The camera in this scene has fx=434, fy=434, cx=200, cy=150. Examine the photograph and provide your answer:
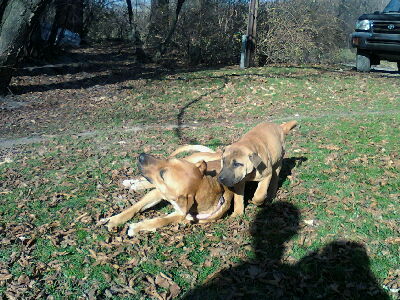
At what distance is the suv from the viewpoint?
46.2 feet

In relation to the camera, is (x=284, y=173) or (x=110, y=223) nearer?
(x=110, y=223)

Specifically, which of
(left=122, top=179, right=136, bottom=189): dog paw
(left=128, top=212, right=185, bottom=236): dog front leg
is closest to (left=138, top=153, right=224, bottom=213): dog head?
(left=128, top=212, right=185, bottom=236): dog front leg

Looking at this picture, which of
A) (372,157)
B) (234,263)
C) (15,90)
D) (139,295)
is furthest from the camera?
(15,90)

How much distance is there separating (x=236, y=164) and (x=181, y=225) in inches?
36.3

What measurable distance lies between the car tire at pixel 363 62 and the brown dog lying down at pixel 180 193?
1238 cm

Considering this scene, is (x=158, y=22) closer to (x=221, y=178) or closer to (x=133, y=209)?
(x=133, y=209)

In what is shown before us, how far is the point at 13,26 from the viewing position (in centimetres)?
1116

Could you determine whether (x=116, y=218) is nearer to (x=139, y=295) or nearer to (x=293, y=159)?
(x=139, y=295)

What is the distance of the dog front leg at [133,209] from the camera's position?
4781mm

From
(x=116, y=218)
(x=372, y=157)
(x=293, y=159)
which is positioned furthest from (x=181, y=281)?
(x=372, y=157)

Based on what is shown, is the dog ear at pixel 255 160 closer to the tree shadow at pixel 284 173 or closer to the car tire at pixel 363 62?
the tree shadow at pixel 284 173

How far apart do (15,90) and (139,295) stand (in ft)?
32.6

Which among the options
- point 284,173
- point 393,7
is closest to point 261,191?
point 284,173

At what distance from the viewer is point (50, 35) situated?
57.1 feet
